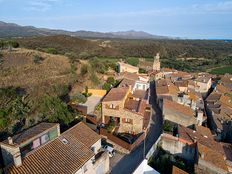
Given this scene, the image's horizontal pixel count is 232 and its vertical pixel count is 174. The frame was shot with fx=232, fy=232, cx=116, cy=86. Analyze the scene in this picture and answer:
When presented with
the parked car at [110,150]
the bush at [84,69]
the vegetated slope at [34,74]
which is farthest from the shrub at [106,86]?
the parked car at [110,150]

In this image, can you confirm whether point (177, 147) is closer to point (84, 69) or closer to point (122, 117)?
point (122, 117)

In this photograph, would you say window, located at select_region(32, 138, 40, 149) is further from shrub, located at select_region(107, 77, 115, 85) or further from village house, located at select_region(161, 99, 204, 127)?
shrub, located at select_region(107, 77, 115, 85)

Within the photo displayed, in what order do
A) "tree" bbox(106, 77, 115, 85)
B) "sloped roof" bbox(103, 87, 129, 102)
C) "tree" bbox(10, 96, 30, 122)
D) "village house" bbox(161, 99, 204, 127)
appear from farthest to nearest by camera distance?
"tree" bbox(106, 77, 115, 85), "village house" bbox(161, 99, 204, 127), "sloped roof" bbox(103, 87, 129, 102), "tree" bbox(10, 96, 30, 122)

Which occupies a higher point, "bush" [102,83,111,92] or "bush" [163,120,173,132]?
"bush" [102,83,111,92]

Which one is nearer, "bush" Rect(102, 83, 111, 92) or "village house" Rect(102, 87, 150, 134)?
"village house" Rect(102, 87, 150, 134)

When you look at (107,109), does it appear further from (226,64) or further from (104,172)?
(226,64)

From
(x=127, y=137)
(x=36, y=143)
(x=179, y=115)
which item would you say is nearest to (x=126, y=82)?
(x=179, y=115)

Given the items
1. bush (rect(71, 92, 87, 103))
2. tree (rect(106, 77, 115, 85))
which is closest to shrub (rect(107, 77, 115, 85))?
tree (rect(106, 77, 115, 85))
